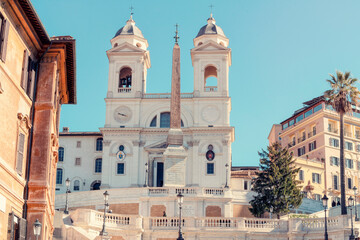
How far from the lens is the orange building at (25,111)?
21.6 metres

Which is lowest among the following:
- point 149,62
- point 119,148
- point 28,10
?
point 28,10

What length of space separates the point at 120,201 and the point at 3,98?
1694 inches

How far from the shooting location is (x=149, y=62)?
9100 cm

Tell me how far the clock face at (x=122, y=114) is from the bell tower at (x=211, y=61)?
29.4 feet

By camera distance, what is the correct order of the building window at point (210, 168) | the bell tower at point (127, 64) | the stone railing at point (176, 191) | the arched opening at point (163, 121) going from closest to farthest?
the stone railing at point (176, 191), the building window at point (210, 168), the arched opening at point (163, 121), the bell tower at point (127, 64)

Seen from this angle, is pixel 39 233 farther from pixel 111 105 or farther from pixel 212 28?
pixel 212 28

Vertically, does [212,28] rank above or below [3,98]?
above

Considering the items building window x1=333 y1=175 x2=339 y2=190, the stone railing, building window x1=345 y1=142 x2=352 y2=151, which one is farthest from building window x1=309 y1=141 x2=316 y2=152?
the stone railing

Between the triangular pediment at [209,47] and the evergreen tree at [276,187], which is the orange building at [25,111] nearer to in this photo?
the evergreen tree at [276,187]

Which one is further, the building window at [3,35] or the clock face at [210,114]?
the clock face at [210,114]

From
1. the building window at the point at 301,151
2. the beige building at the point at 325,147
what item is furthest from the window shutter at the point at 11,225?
the building window at the point at 301,151

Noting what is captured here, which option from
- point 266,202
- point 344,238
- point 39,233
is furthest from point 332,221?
point 39,233

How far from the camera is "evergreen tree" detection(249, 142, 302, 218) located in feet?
193

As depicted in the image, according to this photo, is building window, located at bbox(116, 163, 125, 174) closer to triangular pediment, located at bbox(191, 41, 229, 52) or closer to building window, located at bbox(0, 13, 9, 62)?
triangular pediment, located at bbox(191, 41, 229, 52)
